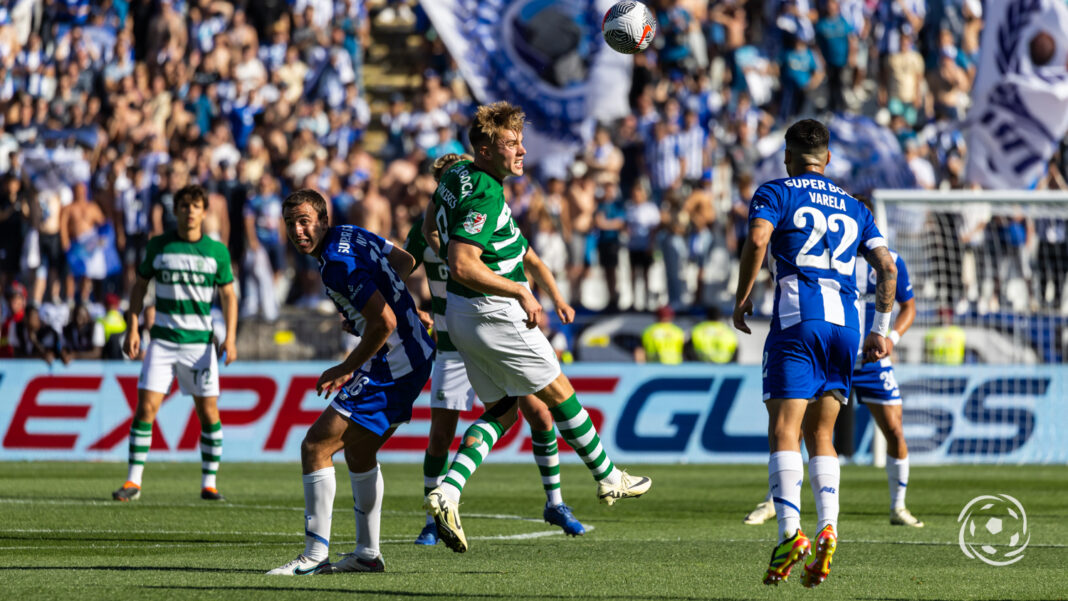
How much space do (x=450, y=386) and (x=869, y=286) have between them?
11.4ft

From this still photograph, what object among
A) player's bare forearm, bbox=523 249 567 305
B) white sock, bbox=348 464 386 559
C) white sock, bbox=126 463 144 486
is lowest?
white sock, bbox=126 463 144 486

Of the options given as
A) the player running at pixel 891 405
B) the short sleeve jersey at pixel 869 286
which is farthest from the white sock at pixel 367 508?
the short sleeve jersey at pixel 869 286

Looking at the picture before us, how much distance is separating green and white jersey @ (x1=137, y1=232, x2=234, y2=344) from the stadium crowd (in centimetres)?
721

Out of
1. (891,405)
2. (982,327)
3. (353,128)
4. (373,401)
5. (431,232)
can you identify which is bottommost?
(982,327)

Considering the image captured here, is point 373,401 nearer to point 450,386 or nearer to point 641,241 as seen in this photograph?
point 450,386

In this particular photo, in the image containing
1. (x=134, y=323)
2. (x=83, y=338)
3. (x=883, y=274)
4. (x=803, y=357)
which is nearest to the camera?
(x=803, y=357)

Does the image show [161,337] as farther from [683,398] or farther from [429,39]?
[429,39]

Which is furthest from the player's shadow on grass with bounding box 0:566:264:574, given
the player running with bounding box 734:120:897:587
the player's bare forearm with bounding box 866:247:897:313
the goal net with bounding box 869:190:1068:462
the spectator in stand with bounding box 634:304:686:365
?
the spectator in stand with bounding box 634:304:686:365

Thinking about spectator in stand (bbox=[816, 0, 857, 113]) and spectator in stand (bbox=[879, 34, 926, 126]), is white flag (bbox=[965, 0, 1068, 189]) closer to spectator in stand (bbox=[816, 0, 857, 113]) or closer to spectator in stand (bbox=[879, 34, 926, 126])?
spectator in stand (bbox=[879, 34, 926, 126])

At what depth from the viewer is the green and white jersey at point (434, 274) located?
983 cm

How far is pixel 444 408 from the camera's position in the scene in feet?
33.3

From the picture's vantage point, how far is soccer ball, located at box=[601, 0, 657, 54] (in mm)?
10703

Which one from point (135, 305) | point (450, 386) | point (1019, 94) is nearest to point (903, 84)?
point (1019, 94)

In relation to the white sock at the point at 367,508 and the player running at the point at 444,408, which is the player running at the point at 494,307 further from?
the player running at the point at 444,408
